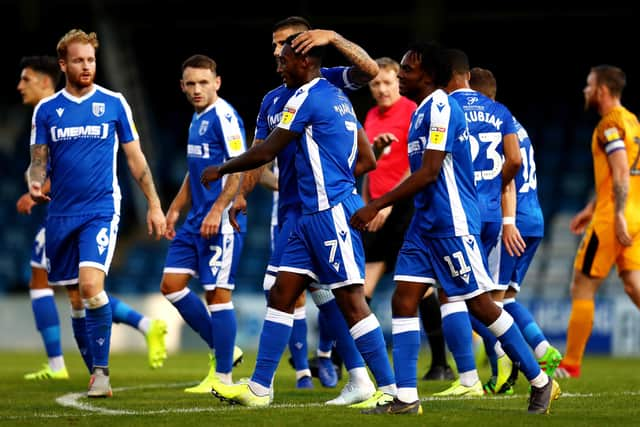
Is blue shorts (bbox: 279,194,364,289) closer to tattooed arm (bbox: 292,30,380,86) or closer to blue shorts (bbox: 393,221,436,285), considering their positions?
blue shorts (bbox: 393,221,436,285)

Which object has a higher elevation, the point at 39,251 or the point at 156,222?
the point at 156,222

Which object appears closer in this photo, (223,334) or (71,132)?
(71,132)

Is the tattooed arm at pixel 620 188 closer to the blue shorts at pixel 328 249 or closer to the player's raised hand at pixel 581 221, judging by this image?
the player's raised hand at pixel 581 221

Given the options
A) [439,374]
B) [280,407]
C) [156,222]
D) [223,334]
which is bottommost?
[439,374]

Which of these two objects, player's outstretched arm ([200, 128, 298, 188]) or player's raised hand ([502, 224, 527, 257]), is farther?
player's raised hand ([502, 224, 527, 257])

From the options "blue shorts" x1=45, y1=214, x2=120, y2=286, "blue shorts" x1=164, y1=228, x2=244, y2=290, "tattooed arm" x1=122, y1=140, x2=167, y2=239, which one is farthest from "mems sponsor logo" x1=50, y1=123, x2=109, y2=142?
"blue shorts" x1=164, y1=228, x2=244, y2=290

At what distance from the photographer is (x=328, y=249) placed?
6.57 metres

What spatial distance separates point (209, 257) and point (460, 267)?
2625 mm

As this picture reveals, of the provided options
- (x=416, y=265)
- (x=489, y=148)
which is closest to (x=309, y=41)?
(x=416, y=265)

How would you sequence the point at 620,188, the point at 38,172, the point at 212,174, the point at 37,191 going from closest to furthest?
1. the point at 212,174
2. the point at 37,191
3. the point at 38,172
4. the point at 620,188

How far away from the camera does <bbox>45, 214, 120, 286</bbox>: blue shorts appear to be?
7965 mm

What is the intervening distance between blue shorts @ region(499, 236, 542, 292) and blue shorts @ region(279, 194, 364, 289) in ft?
7.03

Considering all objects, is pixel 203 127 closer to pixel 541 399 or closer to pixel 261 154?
pixel 261 154

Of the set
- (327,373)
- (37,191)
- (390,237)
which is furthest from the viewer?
(390,237)
